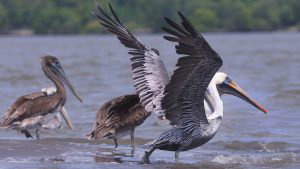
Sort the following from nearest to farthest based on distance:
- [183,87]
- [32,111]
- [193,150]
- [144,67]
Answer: [183,87], [144,67], [193,150], [32,111]

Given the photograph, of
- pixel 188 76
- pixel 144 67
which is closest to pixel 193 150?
pixel 144 67

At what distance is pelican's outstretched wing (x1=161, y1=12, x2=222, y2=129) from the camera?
8084mm

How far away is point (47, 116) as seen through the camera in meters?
11.7

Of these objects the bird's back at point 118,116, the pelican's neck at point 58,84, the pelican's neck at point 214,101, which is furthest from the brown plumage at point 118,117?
the pelican's neck at point 58,84

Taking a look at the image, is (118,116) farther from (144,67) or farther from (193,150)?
(193,150)

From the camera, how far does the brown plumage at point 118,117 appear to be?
399 inches

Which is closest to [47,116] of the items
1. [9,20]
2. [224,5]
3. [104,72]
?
[104,72]

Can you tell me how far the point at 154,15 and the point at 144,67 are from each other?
94.6 meters

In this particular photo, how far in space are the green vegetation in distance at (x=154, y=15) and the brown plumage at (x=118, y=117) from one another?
86833mm

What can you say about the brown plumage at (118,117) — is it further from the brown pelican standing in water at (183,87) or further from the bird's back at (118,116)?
the brown pelican standing in water at (183,87)

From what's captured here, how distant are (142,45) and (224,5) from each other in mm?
94809

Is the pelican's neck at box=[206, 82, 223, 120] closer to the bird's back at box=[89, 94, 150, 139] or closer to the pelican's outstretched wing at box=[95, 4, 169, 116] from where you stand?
the pelican's outstretched wing at box=[95, 4, 169, 116]

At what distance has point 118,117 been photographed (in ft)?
33.8

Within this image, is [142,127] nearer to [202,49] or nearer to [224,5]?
[202,49]
